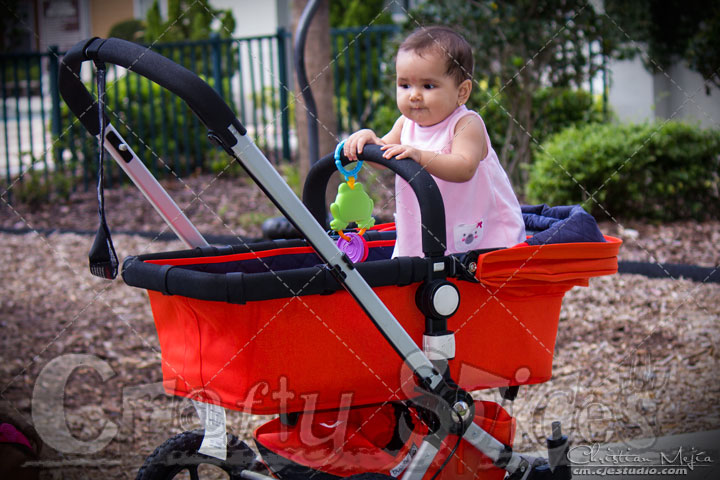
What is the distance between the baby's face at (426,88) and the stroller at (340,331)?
284 mm

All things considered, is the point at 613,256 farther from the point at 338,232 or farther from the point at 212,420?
the point at 212,420

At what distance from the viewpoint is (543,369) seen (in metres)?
2.22

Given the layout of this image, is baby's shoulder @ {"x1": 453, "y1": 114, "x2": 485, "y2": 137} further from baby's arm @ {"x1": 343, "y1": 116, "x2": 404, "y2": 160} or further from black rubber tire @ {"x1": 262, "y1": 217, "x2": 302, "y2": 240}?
black rubber tire @ {"x1": 262, "y1": 217, "x2": 302, "y2": 240}

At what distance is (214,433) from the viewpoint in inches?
84.5

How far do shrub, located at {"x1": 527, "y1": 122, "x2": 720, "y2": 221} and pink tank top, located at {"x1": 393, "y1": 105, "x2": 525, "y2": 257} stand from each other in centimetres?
369

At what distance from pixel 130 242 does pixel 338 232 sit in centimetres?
462

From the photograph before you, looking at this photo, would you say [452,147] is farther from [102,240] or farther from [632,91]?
[632,91]

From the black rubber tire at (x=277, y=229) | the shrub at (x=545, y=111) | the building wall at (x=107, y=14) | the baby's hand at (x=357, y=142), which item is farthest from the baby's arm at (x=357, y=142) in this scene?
the building wall at (x=107, y=14)

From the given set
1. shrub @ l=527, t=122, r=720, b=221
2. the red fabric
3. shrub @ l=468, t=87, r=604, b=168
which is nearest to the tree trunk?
shrub @ l=527, t=122, r=720, b=221

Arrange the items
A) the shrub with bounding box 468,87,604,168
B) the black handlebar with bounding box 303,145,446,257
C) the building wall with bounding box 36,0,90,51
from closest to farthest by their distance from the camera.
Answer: the black handlebar with bounding box 303,145,446,257
the shrub with bounding box 468,87,604,168
the building wall with bounding box 36,0,90,51

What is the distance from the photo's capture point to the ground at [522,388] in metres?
3.13

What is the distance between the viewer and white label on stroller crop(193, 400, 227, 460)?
213 centimetres

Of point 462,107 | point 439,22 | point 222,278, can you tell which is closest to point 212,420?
point 222,278

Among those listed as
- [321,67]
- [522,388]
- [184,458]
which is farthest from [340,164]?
[321,67]
